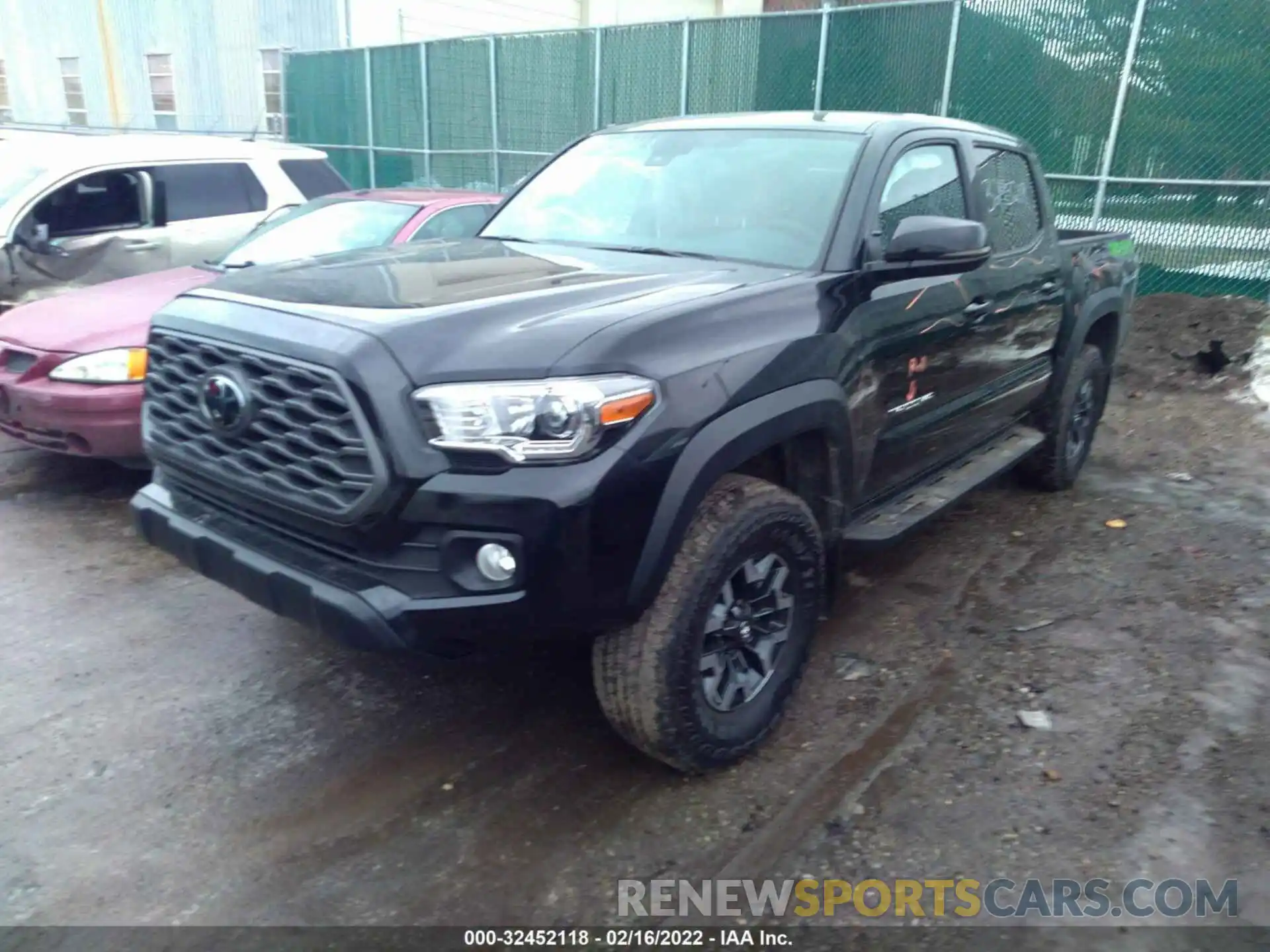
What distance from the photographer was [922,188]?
3.99 meters

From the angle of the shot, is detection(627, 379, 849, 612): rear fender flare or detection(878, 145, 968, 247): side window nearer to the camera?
detection(627, 379, 849, 612): rear fender flare

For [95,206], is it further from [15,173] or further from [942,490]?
[942,490]

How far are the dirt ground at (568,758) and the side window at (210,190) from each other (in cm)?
357

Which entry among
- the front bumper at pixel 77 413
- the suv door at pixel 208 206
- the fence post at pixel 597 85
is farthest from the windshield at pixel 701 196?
the fence post at pixel 597 85

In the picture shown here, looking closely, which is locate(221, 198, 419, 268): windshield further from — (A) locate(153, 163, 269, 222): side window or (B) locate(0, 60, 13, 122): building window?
(B) locate(0, 60, 13, 122): building window

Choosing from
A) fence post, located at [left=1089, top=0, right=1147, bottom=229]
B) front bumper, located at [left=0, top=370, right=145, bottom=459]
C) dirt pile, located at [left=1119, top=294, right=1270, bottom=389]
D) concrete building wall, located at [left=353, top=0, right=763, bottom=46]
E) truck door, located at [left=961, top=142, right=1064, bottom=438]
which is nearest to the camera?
truck door, located at [left=961, top=142, right=1064, bottom=438]

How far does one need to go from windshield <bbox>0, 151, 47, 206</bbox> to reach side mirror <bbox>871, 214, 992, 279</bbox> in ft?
21.6

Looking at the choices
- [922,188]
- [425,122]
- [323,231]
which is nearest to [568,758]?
[922,188]

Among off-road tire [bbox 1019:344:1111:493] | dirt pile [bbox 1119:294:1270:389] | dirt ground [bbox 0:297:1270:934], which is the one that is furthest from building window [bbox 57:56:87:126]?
off-road tire [bbox 1019:344:1111:493]

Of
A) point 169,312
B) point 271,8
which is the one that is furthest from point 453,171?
point 169,312

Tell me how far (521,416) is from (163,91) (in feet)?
73.8

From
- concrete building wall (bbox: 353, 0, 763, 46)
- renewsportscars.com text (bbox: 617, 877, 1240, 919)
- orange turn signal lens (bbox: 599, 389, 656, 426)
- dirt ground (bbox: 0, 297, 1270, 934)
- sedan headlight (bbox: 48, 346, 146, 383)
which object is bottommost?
dirt ground (bbox: 0, 297, 1270, 934)

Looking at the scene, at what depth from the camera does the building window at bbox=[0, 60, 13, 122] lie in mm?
25406

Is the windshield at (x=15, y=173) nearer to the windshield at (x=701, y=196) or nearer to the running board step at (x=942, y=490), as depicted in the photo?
the windshield at (x=701, y=196)
